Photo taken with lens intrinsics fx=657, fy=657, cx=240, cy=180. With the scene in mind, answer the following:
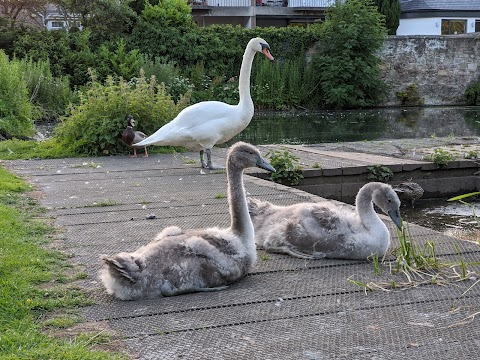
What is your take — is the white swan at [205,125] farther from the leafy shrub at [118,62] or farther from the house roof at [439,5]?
the house roof at [439,5]

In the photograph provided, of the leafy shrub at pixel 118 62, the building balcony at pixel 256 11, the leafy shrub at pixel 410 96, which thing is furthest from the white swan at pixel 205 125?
the building balcony at pixel 256 11

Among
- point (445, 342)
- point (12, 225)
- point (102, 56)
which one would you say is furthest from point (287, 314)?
point (102, 56)

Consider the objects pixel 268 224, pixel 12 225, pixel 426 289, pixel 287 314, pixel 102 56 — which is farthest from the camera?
pixel 102 56

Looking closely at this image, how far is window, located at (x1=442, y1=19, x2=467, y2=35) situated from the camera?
42000mm

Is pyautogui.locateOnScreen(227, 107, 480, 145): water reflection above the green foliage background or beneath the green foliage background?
beneath

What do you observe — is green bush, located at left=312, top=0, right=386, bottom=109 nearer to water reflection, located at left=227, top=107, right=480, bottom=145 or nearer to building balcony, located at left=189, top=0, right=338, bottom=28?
water reflection, located at left=227, top=107, right=480, bottom=145

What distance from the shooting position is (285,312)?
13.3 ft

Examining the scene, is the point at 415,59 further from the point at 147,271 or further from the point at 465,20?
the point at 147,271

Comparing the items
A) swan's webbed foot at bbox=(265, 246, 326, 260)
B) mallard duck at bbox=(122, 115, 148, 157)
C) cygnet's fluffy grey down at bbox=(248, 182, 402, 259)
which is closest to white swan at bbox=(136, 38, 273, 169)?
mallard duck at bbox=(122, 115, 148, 157)

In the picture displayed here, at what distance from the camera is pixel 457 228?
27.8 ft

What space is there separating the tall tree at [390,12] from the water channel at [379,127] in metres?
9.73

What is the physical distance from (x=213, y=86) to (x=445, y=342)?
25.8m

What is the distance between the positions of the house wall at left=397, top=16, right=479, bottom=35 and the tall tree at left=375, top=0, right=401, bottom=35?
260 centimetres

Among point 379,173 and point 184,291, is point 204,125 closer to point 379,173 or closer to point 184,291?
point 379,173
